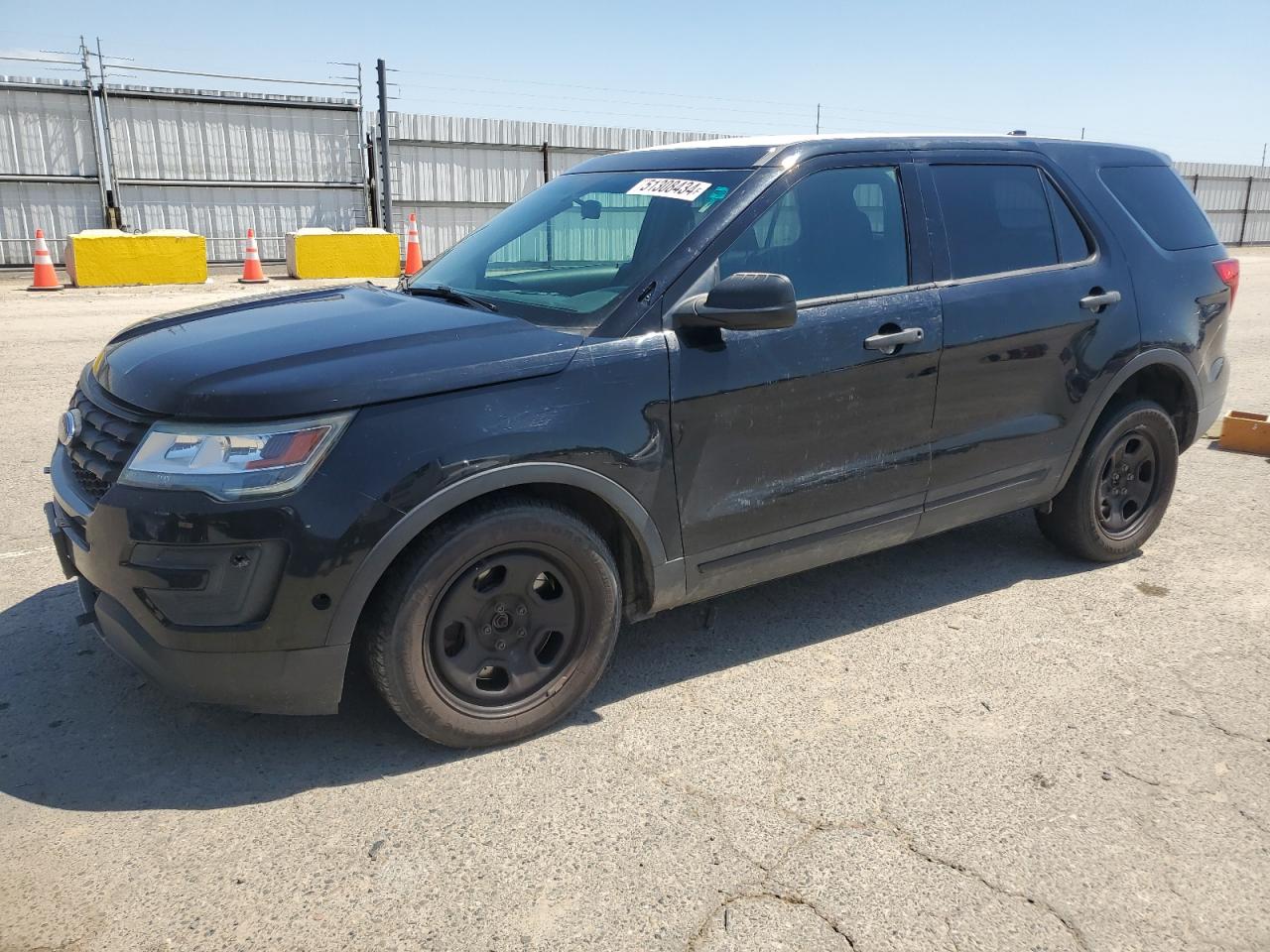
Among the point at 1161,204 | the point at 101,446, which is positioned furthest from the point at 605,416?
the point at 1161,204

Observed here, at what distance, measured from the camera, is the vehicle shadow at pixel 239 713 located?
2910 millimetres

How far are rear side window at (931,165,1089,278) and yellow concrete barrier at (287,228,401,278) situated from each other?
14.7 metres

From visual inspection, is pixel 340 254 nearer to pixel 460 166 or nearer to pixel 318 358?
pixel 460 166

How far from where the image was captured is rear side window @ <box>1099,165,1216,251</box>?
4.58 metres

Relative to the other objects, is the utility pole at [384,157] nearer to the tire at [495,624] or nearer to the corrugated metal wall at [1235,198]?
the tire at [495,624]

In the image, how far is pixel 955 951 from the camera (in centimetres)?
229

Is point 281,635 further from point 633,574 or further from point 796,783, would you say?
point 796,783

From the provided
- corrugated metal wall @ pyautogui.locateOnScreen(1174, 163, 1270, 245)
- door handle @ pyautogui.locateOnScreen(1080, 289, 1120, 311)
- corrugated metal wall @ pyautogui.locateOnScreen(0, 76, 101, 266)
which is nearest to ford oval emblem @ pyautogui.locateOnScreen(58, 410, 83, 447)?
door handle @ pyautogui.locateOnScreen(1080, 289, 1120, 311)

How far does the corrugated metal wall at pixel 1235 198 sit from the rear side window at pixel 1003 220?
105 feet

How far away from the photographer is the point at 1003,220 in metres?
4.13

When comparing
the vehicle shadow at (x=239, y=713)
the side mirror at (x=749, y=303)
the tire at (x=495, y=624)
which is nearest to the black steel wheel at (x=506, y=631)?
the tire at (x=495, y=624)

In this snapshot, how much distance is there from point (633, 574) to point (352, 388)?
109cm

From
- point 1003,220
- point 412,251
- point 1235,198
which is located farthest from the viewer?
point 1235,198

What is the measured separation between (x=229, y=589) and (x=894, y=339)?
2.32 metres
